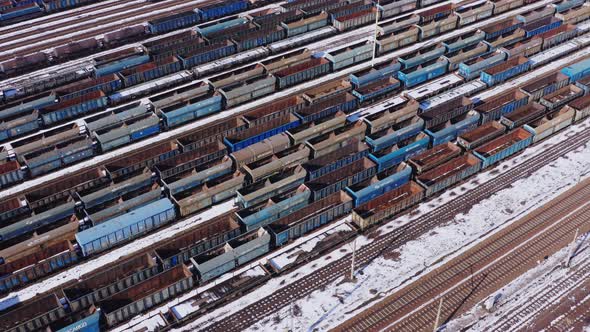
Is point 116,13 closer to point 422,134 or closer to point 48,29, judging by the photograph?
point 48,29

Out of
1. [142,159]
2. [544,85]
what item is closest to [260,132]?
[142,159]

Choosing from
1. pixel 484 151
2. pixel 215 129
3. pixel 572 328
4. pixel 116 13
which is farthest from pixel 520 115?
pixel 116 13

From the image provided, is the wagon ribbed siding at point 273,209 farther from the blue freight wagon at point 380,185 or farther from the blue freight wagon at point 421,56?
the blue freight wagon at point 421,56

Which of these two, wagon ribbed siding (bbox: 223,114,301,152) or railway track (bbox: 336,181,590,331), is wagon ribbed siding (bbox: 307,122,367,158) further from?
railway track (bbox: 336,181,590,331)

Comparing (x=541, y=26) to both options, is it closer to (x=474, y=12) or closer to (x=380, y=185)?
(x=474, y=12)

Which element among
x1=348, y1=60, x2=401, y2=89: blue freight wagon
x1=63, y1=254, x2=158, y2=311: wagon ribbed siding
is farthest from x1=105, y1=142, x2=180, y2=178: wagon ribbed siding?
x1=348, y1=60, x2=401, y2=89: blue freight wagon

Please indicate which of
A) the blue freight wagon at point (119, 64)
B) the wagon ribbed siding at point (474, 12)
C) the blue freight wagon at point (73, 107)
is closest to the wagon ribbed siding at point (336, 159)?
the blue freight wagon at point (73, 107)
